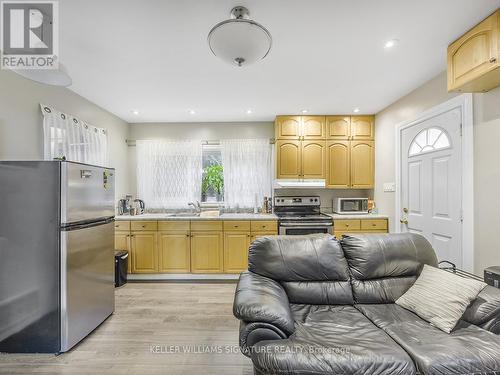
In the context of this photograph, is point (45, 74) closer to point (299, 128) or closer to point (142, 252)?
point (142, 252)

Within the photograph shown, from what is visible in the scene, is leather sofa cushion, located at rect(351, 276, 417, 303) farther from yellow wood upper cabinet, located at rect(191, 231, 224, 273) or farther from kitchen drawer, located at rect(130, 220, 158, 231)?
kitchen drawer, located at rect(130, 220, 158, 231)

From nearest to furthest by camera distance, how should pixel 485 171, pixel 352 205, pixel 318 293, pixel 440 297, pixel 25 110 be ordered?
pixel 440 297
pixel 318 293
pixel 485 171
pixel 25 110
pixel 352 205

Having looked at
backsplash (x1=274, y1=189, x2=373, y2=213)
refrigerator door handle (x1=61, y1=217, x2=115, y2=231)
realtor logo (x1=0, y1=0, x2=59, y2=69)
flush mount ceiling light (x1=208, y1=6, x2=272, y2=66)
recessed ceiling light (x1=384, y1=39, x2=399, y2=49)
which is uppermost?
recessed ceiling light (x1=384, y1=39, x2=399, y2=49)

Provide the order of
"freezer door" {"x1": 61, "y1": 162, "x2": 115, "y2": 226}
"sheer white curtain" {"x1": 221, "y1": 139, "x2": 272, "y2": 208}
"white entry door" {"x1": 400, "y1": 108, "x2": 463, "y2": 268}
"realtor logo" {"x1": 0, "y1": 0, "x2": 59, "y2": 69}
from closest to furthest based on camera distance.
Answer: "realtor logo" {"x1": 0, "y1": 0, "x2": 59, "y2": 69}, "freezer door" {"x1": 61, "y1": 162, "x2": 115, "y2": 226}, "white entry door" {"x1": 400, "y1": 108, "x2": 463, "y2": 268}, "sheer white curtain" {"x1": 221, "y1": 139, "x2": 272, "y2": 208}

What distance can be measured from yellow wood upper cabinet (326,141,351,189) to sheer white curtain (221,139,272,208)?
1.00 metres

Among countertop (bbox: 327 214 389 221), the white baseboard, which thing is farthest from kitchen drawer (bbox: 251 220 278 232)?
countertop (bbox: 327 214 389 221)

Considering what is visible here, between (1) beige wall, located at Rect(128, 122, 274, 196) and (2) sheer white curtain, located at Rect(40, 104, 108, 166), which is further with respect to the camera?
(1) beige wall, located at Rect(128, 122, 274, 196)

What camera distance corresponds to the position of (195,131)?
4410mm

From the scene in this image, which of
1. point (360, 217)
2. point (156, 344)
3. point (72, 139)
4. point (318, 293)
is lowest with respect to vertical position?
point (156, 344)

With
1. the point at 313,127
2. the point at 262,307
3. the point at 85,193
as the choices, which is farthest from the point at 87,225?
the point at 313,127

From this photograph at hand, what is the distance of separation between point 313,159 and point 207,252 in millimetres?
2201

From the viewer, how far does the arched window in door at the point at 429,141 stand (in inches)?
102

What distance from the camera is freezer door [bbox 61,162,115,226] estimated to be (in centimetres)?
198

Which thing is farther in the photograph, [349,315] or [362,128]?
[362,128]
